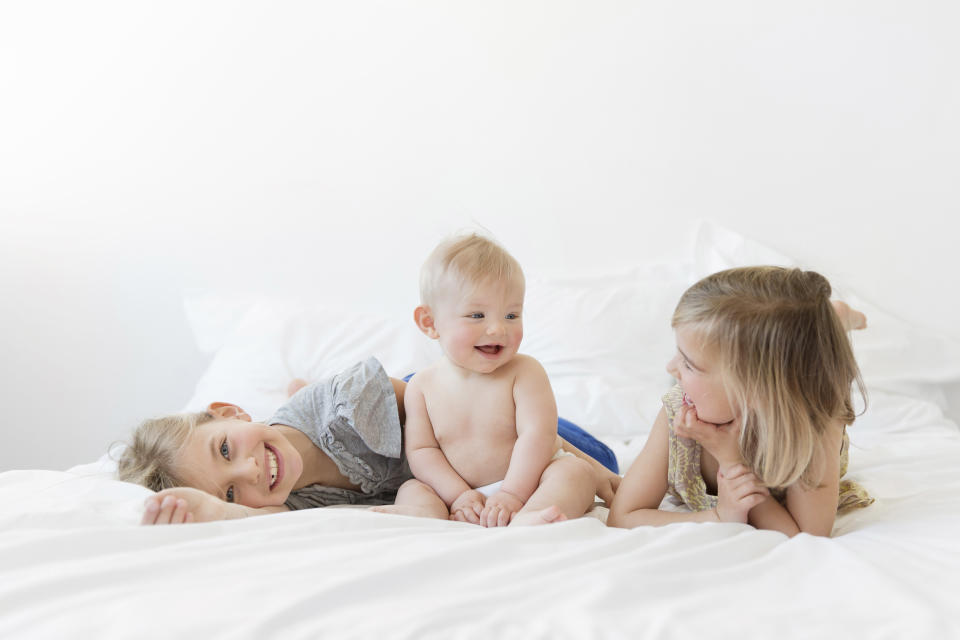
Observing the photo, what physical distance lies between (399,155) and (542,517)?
1.37 m

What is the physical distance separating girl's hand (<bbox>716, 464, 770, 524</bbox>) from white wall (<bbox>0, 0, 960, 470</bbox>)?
1.20 metres

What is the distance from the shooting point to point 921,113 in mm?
2053

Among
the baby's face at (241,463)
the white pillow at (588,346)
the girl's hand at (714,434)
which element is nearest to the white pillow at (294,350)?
the white pillow at (588,346)

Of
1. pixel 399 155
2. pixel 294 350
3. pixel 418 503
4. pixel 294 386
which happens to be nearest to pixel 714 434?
pixel 418 503

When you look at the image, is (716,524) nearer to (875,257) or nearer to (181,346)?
(875,257)

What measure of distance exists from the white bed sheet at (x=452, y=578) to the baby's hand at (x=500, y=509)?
14 centimetres

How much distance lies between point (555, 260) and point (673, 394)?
3.60 feet

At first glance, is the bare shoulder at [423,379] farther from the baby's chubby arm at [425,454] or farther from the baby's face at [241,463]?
the baby's face at [241,463]

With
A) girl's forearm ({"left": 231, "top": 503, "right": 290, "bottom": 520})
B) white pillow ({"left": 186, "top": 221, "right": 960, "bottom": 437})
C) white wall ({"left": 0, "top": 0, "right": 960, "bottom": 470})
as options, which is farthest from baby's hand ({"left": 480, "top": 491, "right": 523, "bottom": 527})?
white wall ({"left": 0, "top": 0, "right": 960, "bottom": 470})

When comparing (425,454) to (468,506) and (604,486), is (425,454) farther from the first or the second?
(604,486)

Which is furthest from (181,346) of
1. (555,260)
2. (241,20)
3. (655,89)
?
(655,89)

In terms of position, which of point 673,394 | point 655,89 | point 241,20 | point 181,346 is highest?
point 241,20

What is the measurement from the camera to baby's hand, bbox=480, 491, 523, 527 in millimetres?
1117

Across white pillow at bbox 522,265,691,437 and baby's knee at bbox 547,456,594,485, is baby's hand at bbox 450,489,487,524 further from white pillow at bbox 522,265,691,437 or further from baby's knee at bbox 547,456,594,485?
white pillow at bbox 522,265,691,437
